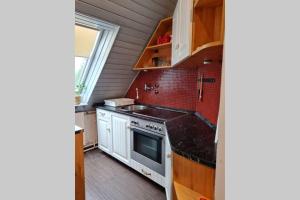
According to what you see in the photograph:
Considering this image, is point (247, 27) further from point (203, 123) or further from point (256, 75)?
point (203, 123)

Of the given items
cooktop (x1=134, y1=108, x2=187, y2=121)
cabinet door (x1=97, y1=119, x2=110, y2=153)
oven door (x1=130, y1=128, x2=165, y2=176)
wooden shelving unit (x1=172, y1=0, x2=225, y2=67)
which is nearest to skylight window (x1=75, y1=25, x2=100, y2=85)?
cabinet door (x1=97, y1=119, x2=110, y2=153)

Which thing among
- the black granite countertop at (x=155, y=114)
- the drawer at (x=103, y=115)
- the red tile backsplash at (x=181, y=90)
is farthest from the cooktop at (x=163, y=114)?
the drawer at (x=103, y=115)

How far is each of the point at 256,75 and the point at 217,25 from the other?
0.87 m

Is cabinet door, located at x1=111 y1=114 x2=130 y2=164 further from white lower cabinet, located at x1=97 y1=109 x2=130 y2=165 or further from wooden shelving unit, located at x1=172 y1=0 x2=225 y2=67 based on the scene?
wooden shelving unit, located at x1=172 y1=0 x2=225 y2=67

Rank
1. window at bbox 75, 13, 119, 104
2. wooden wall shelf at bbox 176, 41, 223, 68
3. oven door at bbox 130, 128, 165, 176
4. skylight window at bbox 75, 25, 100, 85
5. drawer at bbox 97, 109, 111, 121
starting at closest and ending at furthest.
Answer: wooden wall shelf at bbox 176, 41, 223, 68 → oven door at bbox 130, 128, 165, 176 → window at bbox 75, 13, 119, 104 → skylight window at bbox 75, 25, 100, 85 → drawer at bbox 97, 109, 111, 121

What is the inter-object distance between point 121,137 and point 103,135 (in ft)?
1.82

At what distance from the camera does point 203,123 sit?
5.66 feet

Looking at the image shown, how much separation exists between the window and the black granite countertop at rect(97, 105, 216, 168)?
46.7 inches

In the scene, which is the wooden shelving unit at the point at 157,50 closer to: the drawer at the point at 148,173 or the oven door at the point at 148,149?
the oven door at the point at 148,149

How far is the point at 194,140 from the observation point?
1.24 m

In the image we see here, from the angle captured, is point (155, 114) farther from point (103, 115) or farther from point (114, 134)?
point (103, 115)

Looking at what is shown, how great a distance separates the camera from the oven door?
1872mm

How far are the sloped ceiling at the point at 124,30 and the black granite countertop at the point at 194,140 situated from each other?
131 centimetres
